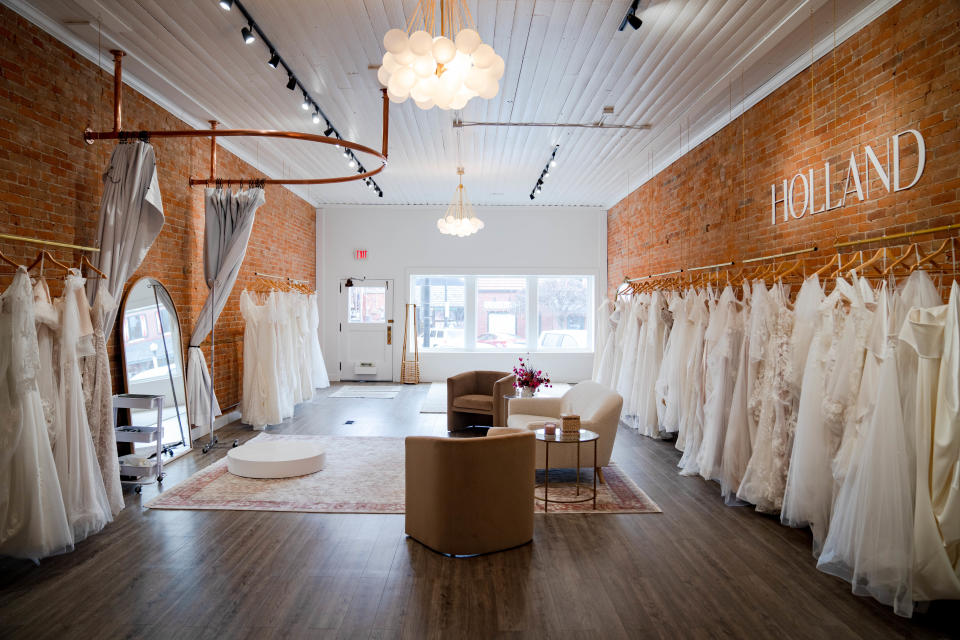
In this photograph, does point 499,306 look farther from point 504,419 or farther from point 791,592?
point 791,592

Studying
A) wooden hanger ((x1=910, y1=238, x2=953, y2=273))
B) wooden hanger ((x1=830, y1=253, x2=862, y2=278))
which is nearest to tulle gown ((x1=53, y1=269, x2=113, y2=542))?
wooden hanger ((x1=830, y1=253, x2=862, y2=278))

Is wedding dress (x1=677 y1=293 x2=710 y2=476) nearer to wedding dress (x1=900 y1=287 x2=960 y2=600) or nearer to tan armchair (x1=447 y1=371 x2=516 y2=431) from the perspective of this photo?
tan armchair (x1=447 y1=371 x2=516 y2=431)

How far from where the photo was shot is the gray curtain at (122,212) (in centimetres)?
427

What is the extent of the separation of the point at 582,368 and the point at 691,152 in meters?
5.60

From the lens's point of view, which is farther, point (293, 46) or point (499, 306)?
point (499, 306)

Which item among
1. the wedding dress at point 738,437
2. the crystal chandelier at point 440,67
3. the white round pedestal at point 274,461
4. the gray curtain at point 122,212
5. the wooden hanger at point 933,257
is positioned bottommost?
the white round pedestal at point 274,461

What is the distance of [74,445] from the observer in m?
3.54

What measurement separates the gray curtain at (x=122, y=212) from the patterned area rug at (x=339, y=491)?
1490 mm

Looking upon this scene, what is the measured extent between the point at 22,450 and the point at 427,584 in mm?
2459

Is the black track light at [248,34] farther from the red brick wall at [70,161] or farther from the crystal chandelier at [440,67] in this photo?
the crystal chandelier at [440,67]

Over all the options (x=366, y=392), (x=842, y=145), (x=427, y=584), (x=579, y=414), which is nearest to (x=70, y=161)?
(x=427, y=584)

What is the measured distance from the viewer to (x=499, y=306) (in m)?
11.6

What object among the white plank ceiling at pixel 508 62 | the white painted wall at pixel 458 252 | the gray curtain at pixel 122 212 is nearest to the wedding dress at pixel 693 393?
the white plank ceiling at pixel 508 62

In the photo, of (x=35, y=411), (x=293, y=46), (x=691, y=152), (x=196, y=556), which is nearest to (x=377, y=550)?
(x=196, y=556)
